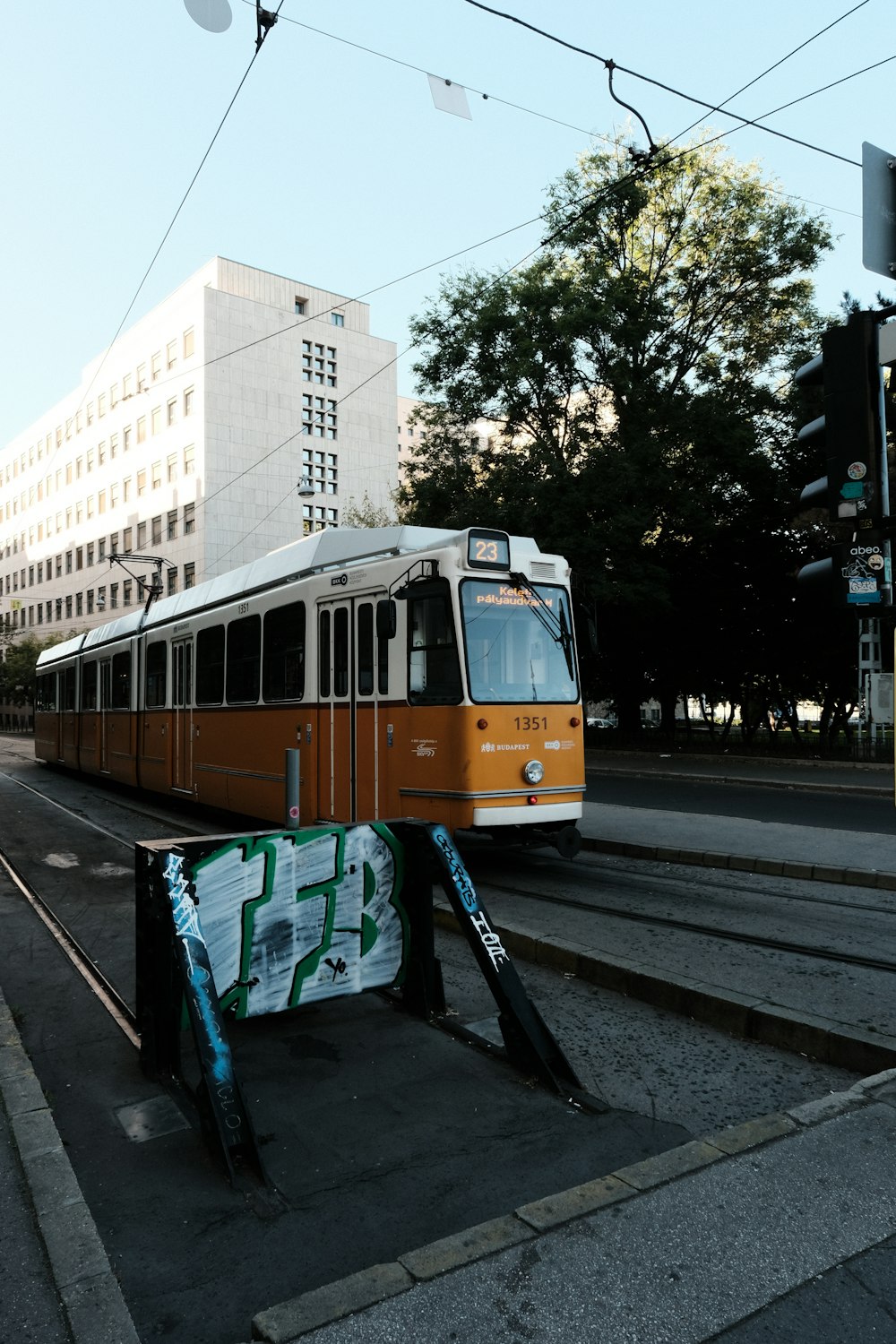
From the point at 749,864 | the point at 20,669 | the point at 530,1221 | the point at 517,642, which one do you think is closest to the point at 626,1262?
the point at 530,1221

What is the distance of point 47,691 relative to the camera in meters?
24.6

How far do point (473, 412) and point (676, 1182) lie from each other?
25.4 metres

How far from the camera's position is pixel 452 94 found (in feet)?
29.0

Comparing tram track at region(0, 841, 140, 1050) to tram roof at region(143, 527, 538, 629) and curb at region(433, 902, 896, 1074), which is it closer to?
curb at region(433, 902, 896, 1074)

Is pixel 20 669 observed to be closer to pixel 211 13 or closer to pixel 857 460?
pixel 211 13

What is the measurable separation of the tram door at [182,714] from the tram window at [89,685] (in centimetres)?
586

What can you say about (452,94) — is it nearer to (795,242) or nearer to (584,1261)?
(584,1261)

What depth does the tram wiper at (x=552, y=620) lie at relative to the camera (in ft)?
29.5

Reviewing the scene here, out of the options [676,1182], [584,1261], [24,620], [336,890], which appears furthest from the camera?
[24,620]

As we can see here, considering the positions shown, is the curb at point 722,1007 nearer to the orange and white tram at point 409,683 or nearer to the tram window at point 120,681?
the orange and white tram at point 409,683

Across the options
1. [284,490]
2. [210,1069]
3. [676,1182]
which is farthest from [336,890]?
[284,490]

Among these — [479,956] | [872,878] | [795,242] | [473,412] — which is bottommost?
[872,878]

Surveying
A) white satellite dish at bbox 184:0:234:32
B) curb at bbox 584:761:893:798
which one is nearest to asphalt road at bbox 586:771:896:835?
curb at bbox 584:761:893:798

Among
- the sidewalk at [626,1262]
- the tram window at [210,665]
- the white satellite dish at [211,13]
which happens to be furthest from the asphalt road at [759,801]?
the white satellite dish at [211,13]
